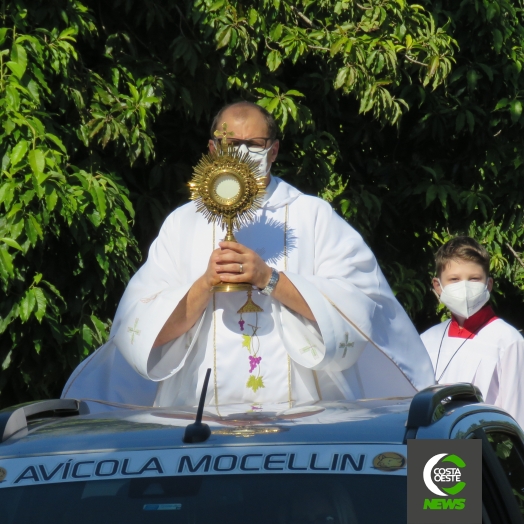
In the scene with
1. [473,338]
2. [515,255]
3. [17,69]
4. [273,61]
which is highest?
[515,255]

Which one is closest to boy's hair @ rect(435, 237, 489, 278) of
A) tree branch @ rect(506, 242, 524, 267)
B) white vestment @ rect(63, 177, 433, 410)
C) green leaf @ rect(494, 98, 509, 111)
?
white vestment @ rect(63, 177, 433, 410)

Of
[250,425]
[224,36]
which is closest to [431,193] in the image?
[224,36]

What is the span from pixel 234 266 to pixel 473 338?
2060 mm

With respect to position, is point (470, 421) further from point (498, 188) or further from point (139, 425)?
point (498, 188)

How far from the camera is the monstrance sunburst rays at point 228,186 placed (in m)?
3.29

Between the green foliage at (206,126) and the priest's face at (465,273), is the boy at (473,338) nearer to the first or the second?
the priest's face at (465,273)

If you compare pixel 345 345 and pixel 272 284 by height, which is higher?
pixel 272 284

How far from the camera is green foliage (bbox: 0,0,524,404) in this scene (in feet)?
15.9

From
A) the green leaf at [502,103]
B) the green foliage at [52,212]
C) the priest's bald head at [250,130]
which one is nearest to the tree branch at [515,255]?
the green leaf at [502,103]

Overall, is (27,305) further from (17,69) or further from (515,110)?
(515,110)

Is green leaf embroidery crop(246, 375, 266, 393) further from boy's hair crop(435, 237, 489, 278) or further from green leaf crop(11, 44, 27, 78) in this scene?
green leaf crop(11, 44, 27, 78)

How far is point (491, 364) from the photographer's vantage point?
4719mm

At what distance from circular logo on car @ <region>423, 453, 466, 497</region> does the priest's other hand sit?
3.89ft

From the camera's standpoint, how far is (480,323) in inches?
195
